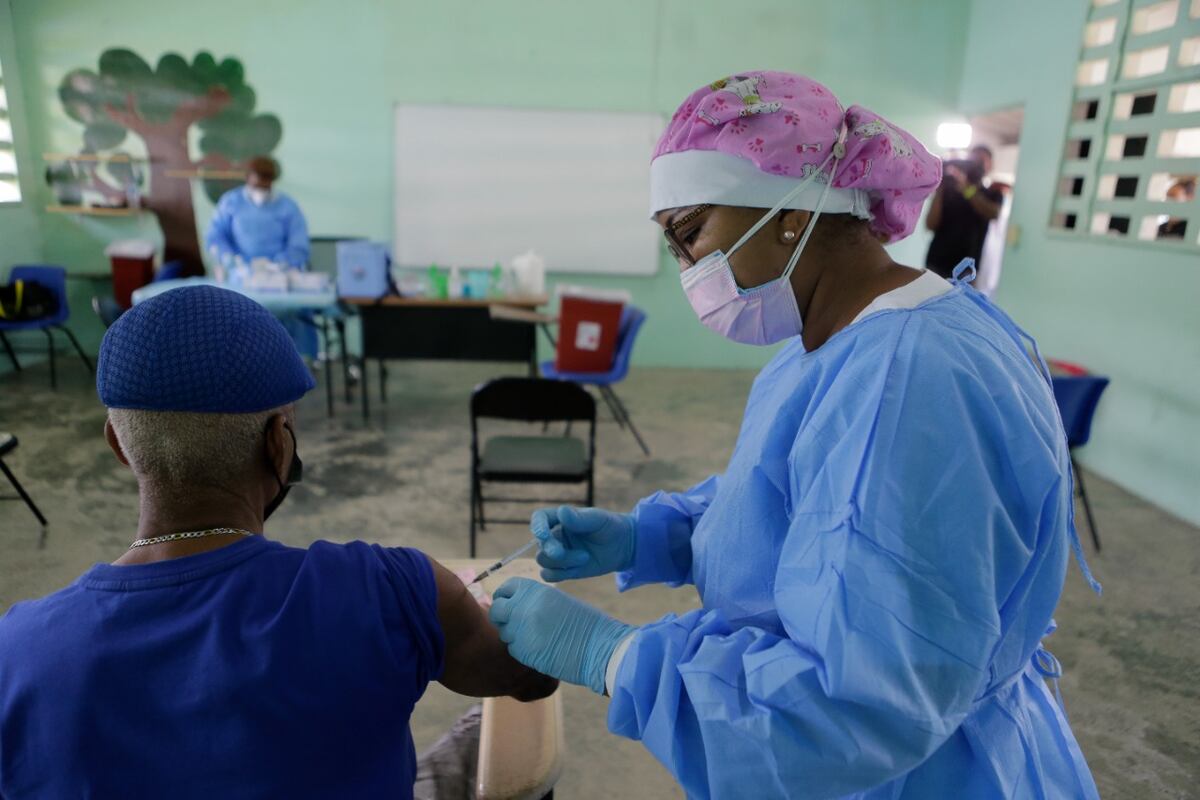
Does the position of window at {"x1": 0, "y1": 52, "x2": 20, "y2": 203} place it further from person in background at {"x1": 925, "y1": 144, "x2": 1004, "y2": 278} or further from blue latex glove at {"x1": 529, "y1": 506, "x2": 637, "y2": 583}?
person in background at {"x1": 925, "y1": 144, "x2": 1004, "y2": 278}

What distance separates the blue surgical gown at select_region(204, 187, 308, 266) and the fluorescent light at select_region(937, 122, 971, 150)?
4.60 metres

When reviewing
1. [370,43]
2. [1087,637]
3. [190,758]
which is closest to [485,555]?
[1087,637]

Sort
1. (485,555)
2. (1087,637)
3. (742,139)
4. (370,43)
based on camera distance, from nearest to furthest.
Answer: (742,139)
(1087,637)
(485,555)
(370,43)

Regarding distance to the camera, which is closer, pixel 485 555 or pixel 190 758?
pixel 190 758

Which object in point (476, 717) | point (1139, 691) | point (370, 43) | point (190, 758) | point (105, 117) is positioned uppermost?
point (370, 43)

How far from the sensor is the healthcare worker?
25.7 inches

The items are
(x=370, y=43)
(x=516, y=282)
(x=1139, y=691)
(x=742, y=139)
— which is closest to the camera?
(x=742, y=139)

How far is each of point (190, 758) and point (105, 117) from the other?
622 cm

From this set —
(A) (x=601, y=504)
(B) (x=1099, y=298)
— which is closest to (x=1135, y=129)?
(B) (x=1099, y=298)

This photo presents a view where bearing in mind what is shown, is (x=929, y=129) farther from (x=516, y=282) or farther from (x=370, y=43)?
(x=370, y=43)

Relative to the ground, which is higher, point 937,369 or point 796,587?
point 937,369

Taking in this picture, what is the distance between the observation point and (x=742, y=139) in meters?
0.88

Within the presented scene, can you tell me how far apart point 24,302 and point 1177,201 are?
20.6 ft

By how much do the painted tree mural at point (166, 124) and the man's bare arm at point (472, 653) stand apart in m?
5.58
